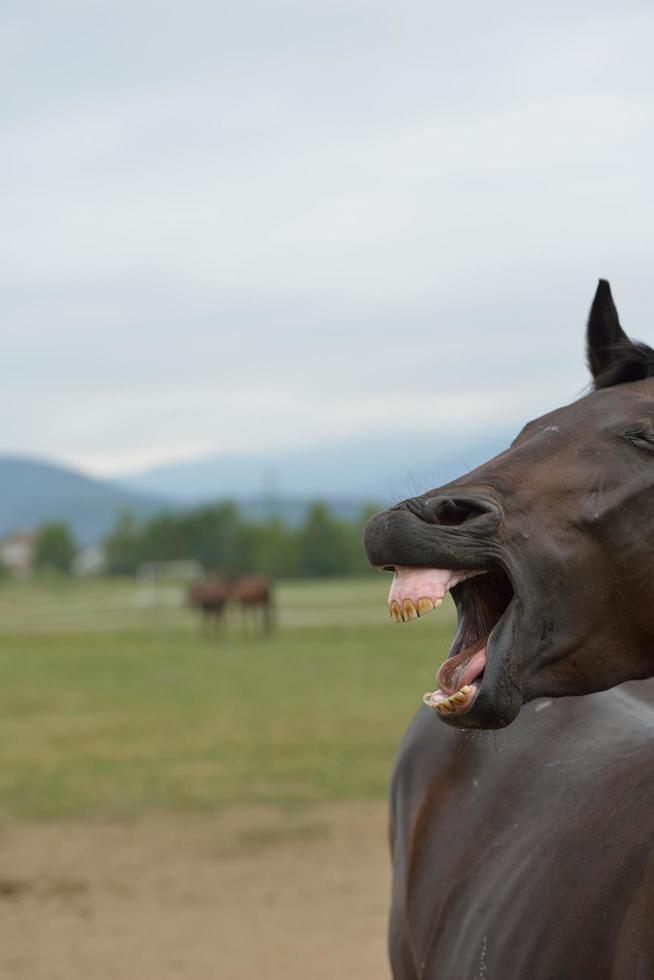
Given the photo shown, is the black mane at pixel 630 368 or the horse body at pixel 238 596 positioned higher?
the black mane at pixel 630 368

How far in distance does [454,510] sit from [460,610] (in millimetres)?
214

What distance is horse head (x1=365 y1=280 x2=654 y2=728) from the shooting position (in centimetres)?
185

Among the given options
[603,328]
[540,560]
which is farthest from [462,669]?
[603,328]

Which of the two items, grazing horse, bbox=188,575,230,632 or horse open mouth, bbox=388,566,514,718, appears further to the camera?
grazing horse, bbox=188,575,230,632

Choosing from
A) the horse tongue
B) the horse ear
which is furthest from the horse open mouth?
the horse ear

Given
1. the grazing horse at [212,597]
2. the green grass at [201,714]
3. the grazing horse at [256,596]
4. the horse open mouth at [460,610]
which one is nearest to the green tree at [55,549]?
the grazing horse at [212,597]

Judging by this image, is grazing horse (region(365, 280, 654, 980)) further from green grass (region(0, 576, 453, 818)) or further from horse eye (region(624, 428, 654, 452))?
green grass (region(0, 576, 453, 818))

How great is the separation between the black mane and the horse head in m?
0.10

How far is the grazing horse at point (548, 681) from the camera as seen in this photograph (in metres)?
1.88

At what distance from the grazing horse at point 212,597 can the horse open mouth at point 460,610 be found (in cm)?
2821

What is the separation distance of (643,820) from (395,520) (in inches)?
37.3

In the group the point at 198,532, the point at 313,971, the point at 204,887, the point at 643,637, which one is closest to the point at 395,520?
the point at 643,637

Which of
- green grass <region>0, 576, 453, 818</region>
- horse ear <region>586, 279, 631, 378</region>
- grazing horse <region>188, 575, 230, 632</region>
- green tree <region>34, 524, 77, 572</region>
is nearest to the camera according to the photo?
horse ear <region>586, 279, 631, 378</region>

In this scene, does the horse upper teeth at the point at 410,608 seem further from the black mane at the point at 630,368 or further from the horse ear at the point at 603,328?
the horse ear at the point at 603,328
